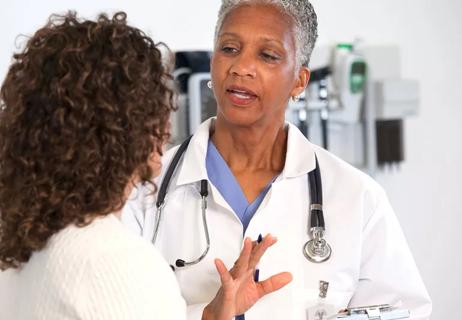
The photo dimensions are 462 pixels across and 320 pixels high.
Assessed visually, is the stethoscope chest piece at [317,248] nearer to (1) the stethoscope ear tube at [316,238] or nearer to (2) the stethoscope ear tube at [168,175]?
(1) the stethoscope ear tube at [316,238]

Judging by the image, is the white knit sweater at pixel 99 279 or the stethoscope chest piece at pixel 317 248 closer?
the white knit sweater at pixel 99 279

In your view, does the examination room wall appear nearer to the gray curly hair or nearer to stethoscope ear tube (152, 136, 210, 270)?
the gray curly hair

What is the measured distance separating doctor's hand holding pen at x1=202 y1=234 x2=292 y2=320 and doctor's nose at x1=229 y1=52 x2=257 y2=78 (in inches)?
12.7

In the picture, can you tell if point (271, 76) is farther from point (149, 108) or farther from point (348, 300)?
point (149, 108)

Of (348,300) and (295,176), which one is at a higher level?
(295,176)

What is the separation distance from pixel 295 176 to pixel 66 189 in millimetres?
658

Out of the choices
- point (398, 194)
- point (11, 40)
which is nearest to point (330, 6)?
point (398, 194)

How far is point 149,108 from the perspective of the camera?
97cm

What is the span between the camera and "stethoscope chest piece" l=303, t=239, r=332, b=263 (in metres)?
1.46

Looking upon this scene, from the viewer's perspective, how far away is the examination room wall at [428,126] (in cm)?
311

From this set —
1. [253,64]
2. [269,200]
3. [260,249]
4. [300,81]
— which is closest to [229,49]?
[253,64]

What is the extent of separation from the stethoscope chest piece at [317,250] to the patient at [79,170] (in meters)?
0.53

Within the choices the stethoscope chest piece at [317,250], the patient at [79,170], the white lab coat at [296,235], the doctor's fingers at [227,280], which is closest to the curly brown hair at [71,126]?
the patient at [79,170]

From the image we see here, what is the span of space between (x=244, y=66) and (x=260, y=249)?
0.36 metres
